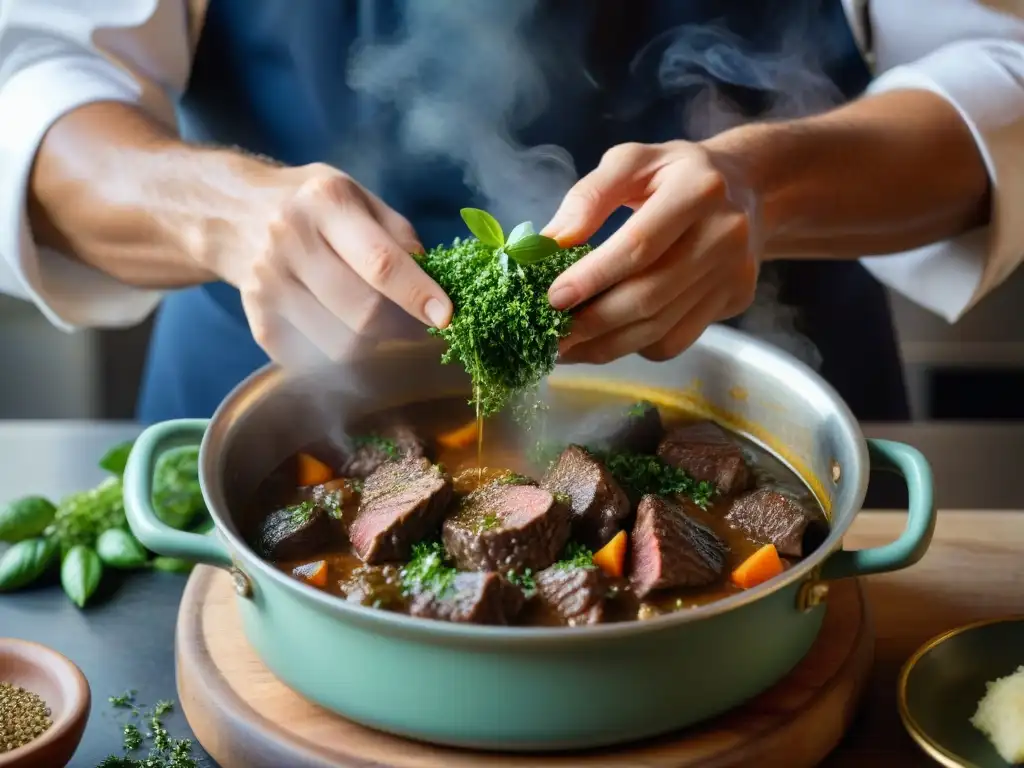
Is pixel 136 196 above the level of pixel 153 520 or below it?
above

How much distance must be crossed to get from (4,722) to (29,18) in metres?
1.47

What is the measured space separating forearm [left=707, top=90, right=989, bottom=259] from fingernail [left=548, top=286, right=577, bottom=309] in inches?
22.9

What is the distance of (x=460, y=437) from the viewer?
2.21 metres

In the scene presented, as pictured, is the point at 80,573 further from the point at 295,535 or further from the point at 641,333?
the point at 641,333

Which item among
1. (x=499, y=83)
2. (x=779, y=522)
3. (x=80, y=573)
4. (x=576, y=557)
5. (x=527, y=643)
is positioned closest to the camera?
(x=527, y=643)

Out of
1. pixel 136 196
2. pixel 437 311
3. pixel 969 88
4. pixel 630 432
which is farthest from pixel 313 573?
pixel 969 88

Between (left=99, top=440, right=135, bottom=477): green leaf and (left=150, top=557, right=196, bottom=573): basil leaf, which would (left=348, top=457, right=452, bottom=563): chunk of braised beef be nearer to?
(left=150, top=557, right=196, bottom=573): basil leaf

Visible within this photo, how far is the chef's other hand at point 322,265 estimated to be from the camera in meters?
1.73

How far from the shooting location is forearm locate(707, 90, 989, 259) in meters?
2.18

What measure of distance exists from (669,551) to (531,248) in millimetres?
500

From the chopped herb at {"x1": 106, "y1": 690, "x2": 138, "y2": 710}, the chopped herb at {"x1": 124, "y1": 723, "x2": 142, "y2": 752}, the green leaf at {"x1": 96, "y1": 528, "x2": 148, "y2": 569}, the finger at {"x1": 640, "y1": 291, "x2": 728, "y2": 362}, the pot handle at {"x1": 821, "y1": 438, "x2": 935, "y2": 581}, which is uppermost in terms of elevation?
the finger at {"x1": 640, "y1": 291, "x2": 728, "y2": 362}

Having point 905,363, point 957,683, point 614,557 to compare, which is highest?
point 614,557

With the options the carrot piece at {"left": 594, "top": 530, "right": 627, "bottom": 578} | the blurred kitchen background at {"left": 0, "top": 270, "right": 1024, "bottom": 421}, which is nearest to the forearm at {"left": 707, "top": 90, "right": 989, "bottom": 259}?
the carrot piece at {"left": 594, "top": 530, "right": 627, "bottom": 578}

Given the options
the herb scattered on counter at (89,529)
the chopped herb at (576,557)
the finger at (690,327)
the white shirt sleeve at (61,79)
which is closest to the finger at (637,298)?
the finger at (690,327)
